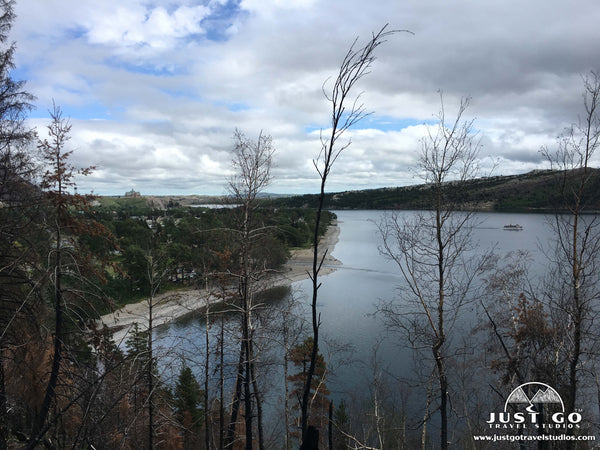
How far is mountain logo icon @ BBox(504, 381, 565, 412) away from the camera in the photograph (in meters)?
6.76

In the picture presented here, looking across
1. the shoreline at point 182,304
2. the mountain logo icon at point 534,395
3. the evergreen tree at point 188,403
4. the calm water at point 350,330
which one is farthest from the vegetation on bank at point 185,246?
the mountain logo icon at point 534,395

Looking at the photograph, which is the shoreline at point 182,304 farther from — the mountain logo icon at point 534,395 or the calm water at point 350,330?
the mountain logo icon at point 534,395

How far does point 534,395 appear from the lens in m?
7.33

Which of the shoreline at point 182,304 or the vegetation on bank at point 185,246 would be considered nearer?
the vegetation on bank at point 185,246

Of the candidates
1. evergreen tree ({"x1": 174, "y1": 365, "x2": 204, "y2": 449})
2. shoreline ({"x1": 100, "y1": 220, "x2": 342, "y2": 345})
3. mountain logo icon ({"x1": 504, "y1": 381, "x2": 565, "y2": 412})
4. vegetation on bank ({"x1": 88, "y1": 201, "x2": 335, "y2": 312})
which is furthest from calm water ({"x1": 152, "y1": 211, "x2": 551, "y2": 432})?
mountain logo icon ({"x1": 504, "y1": 381, "x2": 565, "y2": 412})

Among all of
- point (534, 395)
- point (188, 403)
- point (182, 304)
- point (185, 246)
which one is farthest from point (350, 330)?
point (185, 246)

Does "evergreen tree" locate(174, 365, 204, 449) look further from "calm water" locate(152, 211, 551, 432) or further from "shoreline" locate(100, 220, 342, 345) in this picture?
"shoreline" locate(100, 220, 342, 345)

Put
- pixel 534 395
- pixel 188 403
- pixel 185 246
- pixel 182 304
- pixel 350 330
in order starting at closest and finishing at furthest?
pixel 534 395, pixel 188 403, pixel 182 304, pixel 350 330, pixel 185 246

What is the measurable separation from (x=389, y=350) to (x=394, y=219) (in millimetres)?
14493

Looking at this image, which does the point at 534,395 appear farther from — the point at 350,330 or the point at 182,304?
the point at 182,304

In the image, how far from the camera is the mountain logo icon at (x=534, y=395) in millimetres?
6762

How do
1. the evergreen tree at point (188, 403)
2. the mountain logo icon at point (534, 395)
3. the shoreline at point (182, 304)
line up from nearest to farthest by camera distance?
the mountain logo icon at point (534, 395)
the evergreen tree at point (188, 403)
the shoreline at point (182, 304)

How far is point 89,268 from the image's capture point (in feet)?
21.7

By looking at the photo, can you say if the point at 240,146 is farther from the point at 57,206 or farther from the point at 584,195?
the point at 584,195
